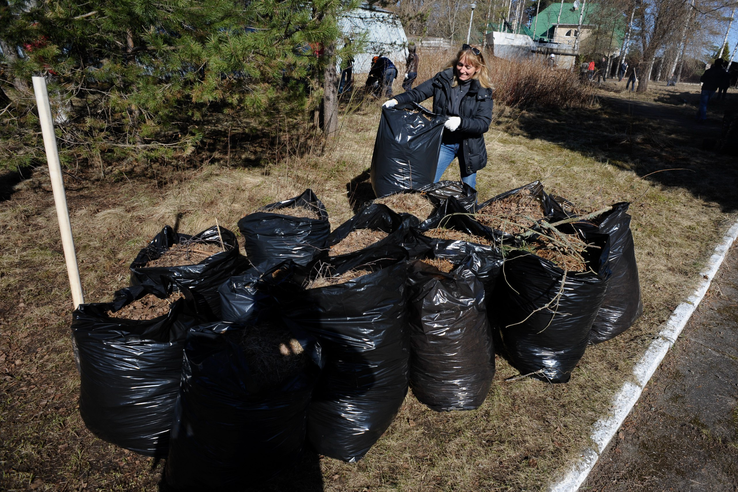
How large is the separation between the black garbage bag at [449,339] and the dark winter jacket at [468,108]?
4.88ft

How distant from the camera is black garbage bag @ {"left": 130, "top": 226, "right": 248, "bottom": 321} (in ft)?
6.93

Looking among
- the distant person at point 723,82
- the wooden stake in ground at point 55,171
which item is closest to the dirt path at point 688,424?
the wooden stake in ground at point 55,171

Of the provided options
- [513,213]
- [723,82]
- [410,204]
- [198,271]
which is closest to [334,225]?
[410,204]

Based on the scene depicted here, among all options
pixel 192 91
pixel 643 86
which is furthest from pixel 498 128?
pixel 643 86

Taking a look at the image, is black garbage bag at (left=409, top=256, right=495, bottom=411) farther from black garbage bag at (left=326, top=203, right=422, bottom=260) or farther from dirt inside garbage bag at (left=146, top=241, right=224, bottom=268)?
dirt inside garbage bag at (left=146, top=241, right=224, bottom=268)

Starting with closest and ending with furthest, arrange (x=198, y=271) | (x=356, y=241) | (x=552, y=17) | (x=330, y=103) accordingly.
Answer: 1. (x=198, y=271)
2. (x=356, y=241)
3. (x=330, y=103)
4. (x=552, y=17)

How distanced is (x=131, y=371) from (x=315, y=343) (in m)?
0.77

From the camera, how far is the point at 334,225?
4012 mm

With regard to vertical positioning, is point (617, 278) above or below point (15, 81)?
below

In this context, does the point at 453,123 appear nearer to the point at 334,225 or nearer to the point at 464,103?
the point at 464,103

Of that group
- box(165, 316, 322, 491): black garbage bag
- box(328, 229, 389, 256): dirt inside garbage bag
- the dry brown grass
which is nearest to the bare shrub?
the dry brown grass

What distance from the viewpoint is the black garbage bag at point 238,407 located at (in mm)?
1501

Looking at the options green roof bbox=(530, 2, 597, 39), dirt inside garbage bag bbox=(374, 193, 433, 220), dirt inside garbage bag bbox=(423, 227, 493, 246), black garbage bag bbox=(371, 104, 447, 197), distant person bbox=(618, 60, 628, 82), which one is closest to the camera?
dirt inside garbage bag bbox=(423, 227, 493, 246)

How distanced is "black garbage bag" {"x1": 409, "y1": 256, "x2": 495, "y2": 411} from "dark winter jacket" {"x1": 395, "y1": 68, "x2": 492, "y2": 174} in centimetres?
149
